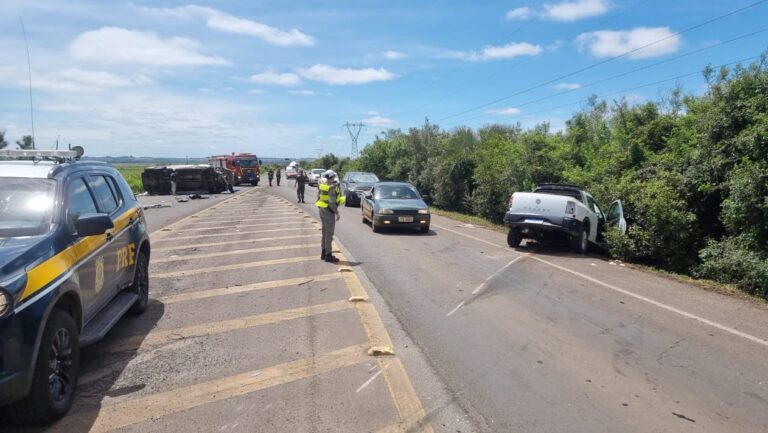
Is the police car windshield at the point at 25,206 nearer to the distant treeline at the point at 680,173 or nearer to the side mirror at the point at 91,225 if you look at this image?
the side mirror at the point at 91,225

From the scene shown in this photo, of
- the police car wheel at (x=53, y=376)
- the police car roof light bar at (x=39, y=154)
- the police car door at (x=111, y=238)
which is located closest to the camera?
the police car wheel at (x=53, y=376)

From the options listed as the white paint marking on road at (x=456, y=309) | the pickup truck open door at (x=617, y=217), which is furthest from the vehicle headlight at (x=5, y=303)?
the pickup truck open door at (x=617, y=217)

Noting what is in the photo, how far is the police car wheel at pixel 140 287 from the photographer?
6375mm

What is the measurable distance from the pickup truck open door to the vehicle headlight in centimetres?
1195

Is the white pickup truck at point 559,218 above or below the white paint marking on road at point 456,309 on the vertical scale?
above

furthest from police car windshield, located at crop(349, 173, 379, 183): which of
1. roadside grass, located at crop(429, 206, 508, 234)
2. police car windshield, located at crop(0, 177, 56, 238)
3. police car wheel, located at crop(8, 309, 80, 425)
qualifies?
police car wheel, located at crop(8, 309, 80, 425)

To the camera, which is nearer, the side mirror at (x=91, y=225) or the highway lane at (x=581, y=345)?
the highway lane at (x=581, y=345)

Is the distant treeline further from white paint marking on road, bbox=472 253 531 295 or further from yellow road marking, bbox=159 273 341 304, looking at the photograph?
yellow road marking, bbox=159 273 341 304

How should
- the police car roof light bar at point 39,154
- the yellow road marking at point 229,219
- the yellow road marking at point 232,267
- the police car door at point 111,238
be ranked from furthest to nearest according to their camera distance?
the yellow road marking at point 229,219, the yellow road marking at point 232,267, the police car roof light bar at point 39,154, the police car door at point 111,238

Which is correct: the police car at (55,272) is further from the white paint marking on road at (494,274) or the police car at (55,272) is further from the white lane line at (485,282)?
the white paint marking on road at (494,274)

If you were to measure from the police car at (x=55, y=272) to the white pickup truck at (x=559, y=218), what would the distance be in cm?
885

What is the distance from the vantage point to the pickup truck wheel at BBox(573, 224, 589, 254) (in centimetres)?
1257

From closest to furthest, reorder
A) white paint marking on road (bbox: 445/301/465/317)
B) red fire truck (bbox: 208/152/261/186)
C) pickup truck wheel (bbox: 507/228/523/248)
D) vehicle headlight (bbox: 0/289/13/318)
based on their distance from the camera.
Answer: vehicle headlight (bbox: 0/289/13/318), white paint marking on road (bbox: 445/301/465/317), pickup truck wheel (bbox: 507/228/523/248), red fire truck (bbox: 208/152/261/186)

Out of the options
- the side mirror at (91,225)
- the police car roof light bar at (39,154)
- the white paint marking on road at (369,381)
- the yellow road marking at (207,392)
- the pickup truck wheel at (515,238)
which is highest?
the police car roof light bar at (39,154)
